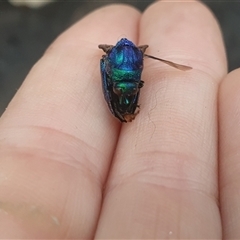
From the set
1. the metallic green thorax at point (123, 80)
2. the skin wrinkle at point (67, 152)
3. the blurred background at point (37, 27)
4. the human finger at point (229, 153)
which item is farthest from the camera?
the blurred background at point (37, 27)

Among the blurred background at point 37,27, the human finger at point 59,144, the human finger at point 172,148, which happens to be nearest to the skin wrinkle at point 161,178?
the human finger at point 172,148

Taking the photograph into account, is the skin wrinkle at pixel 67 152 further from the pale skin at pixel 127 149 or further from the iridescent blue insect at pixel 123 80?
the iridescent blue insect at pixel 123 80

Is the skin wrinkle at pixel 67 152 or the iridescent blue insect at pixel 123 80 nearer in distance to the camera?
the skin wrinkle at pixel 67 152

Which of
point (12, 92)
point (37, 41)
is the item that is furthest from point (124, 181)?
point (37, 41)

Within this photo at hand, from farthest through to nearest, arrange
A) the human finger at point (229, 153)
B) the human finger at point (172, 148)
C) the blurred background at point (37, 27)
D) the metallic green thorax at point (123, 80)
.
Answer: the blurred background at point (37, 27)
the metallic green thorax at point (123, 80)
the human finger at point (229, 153)
the human finger at point (172, 148)

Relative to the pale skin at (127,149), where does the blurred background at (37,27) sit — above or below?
below

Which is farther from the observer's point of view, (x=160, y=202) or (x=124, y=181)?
(x=124, y=181)

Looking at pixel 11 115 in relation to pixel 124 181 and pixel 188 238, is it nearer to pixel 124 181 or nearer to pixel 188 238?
pixel 124 181
